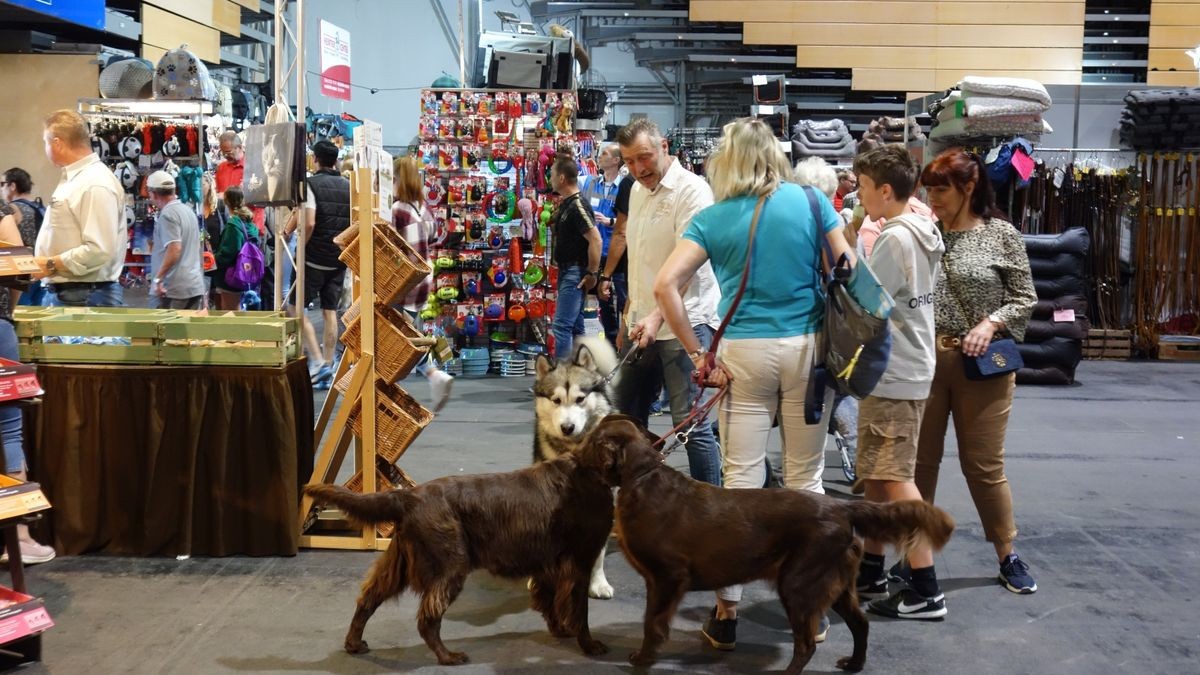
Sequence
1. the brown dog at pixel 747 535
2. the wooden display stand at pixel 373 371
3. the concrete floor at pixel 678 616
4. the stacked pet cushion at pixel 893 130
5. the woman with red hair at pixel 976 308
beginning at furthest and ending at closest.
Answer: the stacked pet cushion at pixel 893 130
the wooden display stand at pixel 373 371
the woman with red hair at pixel 976 308
the concrete floor at pixel 678 616
the brown dog at pixel 747 535

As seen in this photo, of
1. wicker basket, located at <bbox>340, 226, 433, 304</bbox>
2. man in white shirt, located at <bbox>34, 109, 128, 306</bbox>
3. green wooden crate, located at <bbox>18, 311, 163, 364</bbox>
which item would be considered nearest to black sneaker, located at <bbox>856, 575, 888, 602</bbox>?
wicker basket, located at <bbox>340, 226, 433, 304</bbox>

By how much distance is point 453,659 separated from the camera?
3047mm

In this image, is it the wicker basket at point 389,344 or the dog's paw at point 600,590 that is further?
the wicker basket at point 389,344

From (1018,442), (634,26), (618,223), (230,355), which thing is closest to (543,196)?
(618,223)

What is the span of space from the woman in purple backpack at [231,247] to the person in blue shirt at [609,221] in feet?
9.22

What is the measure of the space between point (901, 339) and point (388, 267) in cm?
193

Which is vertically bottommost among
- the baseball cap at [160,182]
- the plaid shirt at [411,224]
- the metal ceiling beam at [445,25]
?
the plaid shirt at [411,224]

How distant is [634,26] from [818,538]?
45.1ft

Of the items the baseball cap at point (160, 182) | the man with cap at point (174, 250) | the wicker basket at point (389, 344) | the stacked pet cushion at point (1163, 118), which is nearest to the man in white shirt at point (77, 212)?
the wicker basket at point (389, 344)

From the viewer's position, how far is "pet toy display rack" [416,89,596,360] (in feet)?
27.5

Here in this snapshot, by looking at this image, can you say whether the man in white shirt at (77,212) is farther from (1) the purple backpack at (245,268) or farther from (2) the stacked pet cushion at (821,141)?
(2) the stacked pet cushion at (821,141)

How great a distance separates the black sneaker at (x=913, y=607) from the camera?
342 cm

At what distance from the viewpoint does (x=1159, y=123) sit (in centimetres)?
912

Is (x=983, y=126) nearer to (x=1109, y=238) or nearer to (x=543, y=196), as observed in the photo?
(x=1109, y=238)
